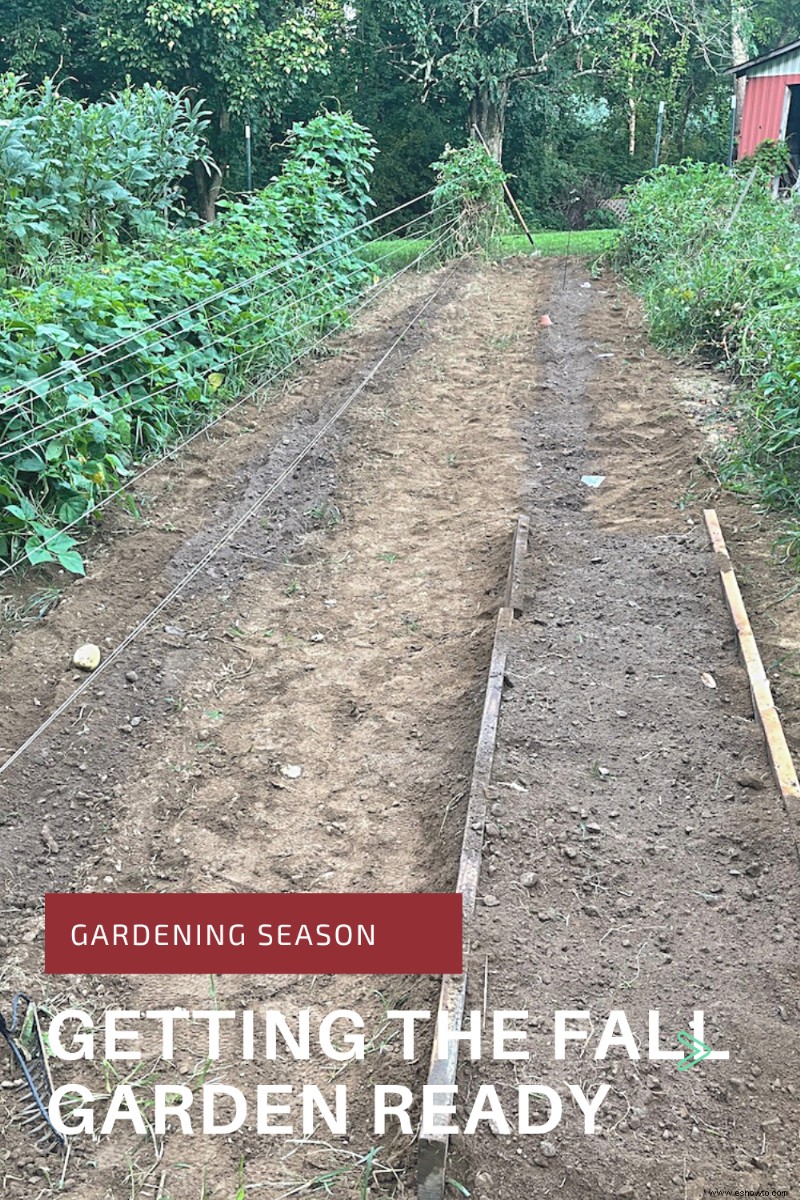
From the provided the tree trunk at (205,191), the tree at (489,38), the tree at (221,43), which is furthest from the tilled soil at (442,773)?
the tree trunk at (205,191)

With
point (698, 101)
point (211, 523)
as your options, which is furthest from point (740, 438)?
point (698, 101)

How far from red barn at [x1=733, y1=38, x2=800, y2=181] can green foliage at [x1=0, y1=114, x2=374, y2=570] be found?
12.5 m

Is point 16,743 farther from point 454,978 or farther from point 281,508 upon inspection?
point 281,508

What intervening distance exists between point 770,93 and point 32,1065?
826 inches

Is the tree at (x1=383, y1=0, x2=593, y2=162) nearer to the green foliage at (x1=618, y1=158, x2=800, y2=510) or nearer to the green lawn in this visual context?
the green lawn

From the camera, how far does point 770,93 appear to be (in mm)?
19219

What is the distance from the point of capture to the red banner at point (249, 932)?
3.00 metres

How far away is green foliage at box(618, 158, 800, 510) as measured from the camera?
5.84 meters

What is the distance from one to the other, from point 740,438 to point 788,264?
2.63m

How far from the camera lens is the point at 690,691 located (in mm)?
4129

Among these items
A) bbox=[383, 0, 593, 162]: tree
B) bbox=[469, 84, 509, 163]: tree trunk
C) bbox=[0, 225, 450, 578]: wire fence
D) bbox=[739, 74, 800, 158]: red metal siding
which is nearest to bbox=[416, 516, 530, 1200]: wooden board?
bbox=[0, 225, 450, 578]: wire fence

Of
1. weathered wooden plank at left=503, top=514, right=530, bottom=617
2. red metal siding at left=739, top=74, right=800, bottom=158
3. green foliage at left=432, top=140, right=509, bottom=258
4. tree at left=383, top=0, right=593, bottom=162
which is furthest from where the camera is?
red metal siding at left=739, top=74, right=800, bottom=158

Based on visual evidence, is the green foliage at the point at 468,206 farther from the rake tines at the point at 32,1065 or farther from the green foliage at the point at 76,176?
the rake tines at the point at 32,1065

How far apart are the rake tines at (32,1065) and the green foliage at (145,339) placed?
233 cm
